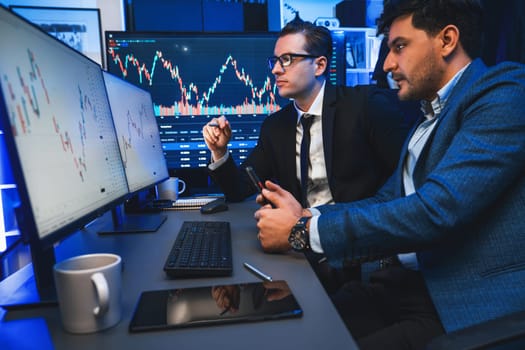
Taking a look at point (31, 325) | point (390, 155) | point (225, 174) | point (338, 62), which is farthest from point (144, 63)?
point (31, 325)

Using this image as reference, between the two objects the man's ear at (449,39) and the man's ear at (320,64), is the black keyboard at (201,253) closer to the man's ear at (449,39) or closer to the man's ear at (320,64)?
the man's ear at (449,39)

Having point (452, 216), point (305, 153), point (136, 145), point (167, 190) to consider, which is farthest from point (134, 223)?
point (452, 216)

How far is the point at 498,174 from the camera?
2.44ft

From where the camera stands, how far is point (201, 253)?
85 centimetres

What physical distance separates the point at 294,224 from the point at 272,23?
1.80 m

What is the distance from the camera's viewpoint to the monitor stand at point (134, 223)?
3.73 feet

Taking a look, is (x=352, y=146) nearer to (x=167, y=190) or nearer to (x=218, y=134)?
(x=218, y=134)

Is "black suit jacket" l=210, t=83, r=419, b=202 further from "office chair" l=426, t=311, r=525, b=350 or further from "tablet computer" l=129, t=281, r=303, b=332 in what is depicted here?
"office chair" l=426, t=311, r=525, b=350

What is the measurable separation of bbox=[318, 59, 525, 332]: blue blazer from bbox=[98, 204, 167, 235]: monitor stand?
57 centimetres

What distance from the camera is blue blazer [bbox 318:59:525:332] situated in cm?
75

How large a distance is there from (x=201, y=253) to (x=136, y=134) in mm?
649

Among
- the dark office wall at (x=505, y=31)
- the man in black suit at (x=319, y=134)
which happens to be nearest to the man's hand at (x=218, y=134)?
the man in black suit at (x=319, y=134)

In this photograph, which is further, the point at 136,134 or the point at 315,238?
the point at 136,134

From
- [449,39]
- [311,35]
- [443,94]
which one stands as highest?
[311,35]
